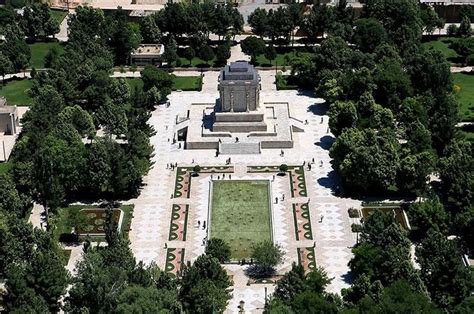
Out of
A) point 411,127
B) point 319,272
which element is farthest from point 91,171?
point 411,127

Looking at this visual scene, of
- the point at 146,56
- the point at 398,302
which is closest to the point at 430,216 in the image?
the point at 398,302

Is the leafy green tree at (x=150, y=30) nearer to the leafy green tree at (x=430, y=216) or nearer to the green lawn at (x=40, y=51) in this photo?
the green lawn at (x=40, y=51)

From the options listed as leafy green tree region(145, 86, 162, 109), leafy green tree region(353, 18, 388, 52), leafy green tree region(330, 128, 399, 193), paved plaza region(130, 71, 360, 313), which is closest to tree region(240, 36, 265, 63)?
leafy green tree region(353, 18, 388, 52)

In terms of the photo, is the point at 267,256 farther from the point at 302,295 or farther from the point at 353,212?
the point at 353,212

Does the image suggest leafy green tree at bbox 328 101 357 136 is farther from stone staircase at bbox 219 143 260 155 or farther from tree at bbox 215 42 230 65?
tree at bbox 215 42 230 65

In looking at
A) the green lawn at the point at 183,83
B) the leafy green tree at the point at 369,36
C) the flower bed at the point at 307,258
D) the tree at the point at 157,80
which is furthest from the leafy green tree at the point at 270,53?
the flower bed at the point at 307,258

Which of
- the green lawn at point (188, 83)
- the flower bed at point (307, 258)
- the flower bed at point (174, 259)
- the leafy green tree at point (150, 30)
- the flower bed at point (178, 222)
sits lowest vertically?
the flower bed at point (174, 259)

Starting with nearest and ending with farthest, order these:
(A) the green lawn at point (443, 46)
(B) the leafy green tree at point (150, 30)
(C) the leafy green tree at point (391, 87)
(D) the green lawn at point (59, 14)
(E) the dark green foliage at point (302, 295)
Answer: (E) the dark green foliage at point (302, 295) < (C) the leafy green tree at point (391, 87) < (A) the green lawn at point (443, 46) < (B) the leafy green tree at point (150, 30) < (D) the green lawn at point (59, 14)
